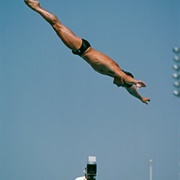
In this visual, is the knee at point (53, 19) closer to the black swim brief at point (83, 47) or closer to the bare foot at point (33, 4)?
the bare foot at point (33, 4)

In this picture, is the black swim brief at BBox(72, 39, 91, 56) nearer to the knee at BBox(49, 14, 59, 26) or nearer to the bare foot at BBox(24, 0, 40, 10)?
the knee at BBox(49, 14, 59, 26)

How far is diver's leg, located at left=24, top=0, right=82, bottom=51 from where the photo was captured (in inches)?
449

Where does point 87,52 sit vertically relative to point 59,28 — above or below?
below

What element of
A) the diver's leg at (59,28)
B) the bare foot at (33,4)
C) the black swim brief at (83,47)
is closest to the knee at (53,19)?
the diver's leg at (59,28)

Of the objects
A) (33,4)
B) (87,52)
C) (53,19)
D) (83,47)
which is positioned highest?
(33,4)

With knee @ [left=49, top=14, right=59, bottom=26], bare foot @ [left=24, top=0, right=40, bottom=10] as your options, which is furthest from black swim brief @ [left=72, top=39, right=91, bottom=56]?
bare foot @ [left=24, top=0, right=40, bottom=10]

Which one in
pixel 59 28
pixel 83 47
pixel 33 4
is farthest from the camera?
pixel 83 47

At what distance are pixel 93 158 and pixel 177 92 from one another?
57.5 ft

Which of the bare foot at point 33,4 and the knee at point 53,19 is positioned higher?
the bare foot at point 33,4

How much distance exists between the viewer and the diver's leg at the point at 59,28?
11.4 m

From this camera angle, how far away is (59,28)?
11547 mm

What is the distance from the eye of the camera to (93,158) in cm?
766

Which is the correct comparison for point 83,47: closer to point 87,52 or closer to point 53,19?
point 87,52

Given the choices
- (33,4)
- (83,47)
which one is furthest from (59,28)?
(33,4)
